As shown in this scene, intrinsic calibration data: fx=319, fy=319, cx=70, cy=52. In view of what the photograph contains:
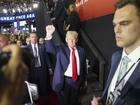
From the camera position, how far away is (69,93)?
18.0 ft

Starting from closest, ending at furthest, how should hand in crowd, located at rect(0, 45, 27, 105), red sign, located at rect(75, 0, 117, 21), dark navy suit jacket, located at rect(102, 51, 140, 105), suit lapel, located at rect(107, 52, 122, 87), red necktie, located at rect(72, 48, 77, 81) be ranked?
hand in crowd, located at rect(0, 45, 27, 105) < dark navy suit jacket, located at rect(102, 51, 140, 105) < suit lapel, located at rect(107, 52, 122, 87) < red necktie, located at rect(72, 48, 77, 81) < red sign, located at rect(75, 0, 117, 21)

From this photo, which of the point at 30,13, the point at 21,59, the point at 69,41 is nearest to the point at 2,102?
the point at 21,59

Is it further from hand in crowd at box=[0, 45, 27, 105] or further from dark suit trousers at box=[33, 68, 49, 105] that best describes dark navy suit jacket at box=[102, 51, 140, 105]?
dark suit trousers at box=[33, 68, 49, 105]

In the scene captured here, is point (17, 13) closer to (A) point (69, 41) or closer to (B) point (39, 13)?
(B) point (39, 13)

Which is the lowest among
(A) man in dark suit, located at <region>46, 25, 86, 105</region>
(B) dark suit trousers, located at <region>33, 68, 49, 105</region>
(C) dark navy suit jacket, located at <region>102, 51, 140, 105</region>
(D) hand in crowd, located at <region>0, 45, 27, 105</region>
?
(B) dark suit trousers, located at <region>33, 68, 49, 105</region>

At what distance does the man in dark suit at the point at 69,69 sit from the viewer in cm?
526

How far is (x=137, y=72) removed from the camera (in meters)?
1.83

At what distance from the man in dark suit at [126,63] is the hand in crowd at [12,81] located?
106 cm

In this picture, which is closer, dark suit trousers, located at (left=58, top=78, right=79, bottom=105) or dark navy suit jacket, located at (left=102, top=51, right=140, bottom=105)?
dark navy suit jacket, located at (left=102, top=51, right=140, bottom=105)

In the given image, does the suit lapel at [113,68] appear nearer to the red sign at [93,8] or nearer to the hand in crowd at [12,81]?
the hand in crowd at [12,81]

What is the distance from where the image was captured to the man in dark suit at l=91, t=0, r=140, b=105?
5.99 ft

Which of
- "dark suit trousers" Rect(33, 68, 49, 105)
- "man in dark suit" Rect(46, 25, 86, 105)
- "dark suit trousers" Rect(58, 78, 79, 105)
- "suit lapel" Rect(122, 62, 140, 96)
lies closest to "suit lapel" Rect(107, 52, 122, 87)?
"suit lapel" Rect(122, 62, 140, 96)

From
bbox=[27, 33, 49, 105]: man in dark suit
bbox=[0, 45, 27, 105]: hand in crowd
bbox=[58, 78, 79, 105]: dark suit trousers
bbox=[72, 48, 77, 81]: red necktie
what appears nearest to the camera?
bbox=[0, 45, 27, 105]: hand in crowd

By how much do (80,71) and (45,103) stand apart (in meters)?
1.75
